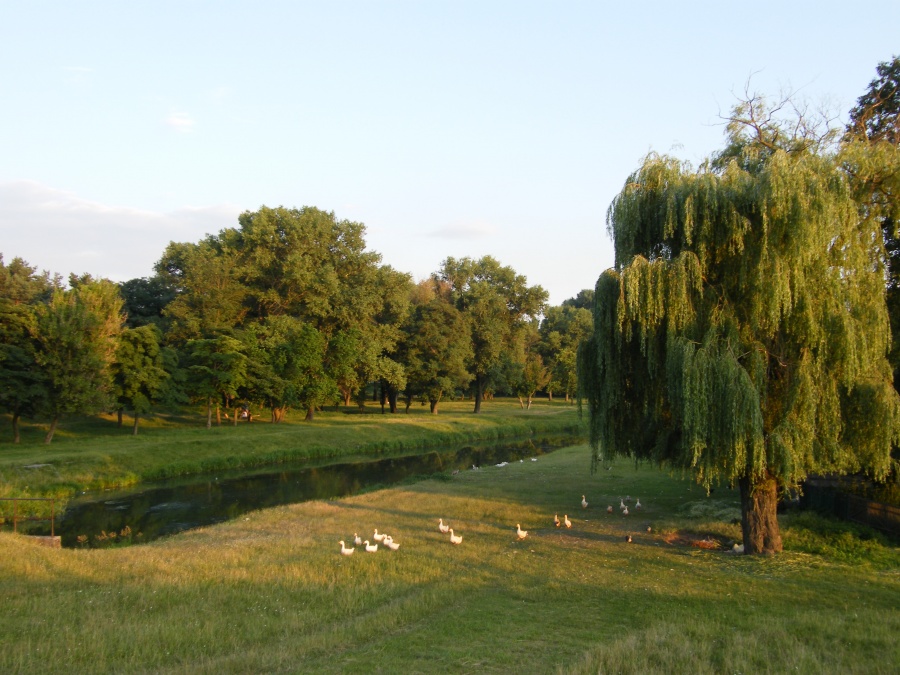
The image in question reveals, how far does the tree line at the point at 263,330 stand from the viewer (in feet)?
122

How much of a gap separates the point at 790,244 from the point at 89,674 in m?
14.9

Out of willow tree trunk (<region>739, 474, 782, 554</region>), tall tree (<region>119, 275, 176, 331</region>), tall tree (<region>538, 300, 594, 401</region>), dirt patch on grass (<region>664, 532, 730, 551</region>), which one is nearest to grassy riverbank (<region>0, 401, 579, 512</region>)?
tall tree (<region>538, 300, 594, 401</region>)

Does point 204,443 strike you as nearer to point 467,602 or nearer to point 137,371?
point 137,371

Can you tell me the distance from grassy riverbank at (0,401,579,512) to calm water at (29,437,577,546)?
185 centimetres

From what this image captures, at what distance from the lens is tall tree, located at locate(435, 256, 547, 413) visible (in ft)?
232

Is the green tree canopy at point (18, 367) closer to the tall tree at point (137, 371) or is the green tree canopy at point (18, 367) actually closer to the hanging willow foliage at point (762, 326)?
the tall tree at point (137, 371)

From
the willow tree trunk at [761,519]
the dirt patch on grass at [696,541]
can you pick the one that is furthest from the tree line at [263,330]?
the willow tree trunk at [761,519]

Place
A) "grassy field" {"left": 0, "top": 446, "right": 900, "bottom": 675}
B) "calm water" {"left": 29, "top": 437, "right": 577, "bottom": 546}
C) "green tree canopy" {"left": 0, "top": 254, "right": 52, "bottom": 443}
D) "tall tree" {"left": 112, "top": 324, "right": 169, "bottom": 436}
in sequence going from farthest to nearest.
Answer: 1. "tall tree" {"left": 112, "top": 324, "right": 169, "bottom": 436}
2. "green tree canopy" {"left": 0, "top": 254, "right": 52, "bottom": 443}
3. "calm water" {"left": 29, "top": 437, "right": 577, "bottom": 546}
4. "grassy field" {"left": 0, "top": 446, "right": 900, "bottom": 675}

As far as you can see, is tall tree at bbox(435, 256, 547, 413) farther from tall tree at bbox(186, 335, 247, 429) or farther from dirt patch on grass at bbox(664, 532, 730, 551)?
dirt patch on grass at bbox(664, 532, 730, 551)

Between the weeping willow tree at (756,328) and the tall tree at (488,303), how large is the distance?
176 ft

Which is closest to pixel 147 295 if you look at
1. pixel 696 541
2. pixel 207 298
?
pixel 207 298

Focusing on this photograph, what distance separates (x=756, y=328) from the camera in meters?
14.4

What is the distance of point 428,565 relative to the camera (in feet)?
50.1

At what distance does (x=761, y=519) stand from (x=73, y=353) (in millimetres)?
36119
